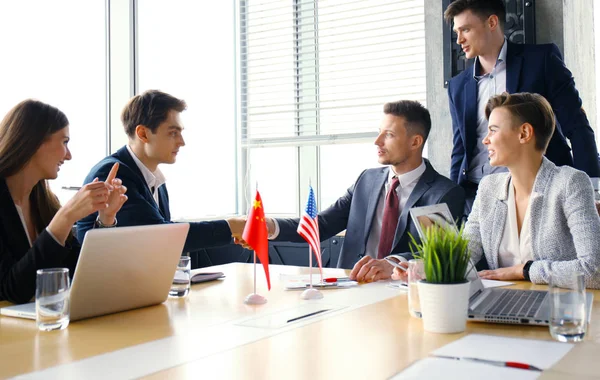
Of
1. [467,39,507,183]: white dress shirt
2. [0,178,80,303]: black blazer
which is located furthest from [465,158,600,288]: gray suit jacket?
[0,178,80,303]: black blazer

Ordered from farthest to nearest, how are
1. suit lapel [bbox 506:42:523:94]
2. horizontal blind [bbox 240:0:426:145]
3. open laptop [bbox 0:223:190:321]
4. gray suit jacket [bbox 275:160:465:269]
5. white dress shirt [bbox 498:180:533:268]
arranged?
horizontal blind [bbox 240:0:426:145], suit lapel [bbox 506:42:523:94], gray suit jacket [bbox 275:160:465:269], white dress shirt [bbox 498:180:533:268], open laptop [bbox 0:223:190:321]

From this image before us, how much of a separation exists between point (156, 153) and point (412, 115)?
1.26 meters

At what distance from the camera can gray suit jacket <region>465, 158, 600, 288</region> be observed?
6.54ft

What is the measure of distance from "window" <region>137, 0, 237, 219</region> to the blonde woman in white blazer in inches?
100

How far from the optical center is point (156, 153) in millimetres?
2914

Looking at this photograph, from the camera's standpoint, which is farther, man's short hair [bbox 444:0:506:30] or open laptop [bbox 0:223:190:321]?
man's short hair [bbox 444:0:506:30]

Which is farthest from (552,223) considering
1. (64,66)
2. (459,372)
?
(64,66)

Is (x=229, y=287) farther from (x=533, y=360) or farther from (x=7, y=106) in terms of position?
(x=7, y=106)

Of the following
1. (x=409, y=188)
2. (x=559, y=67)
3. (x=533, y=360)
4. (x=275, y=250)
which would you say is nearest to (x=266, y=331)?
(x=533, y=360)

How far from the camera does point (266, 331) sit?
1445 millimetres

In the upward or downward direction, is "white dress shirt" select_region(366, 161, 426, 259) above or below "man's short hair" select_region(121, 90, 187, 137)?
below

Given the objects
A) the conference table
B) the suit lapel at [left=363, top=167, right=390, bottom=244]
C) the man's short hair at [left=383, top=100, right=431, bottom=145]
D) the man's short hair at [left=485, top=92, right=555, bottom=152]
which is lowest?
the conference table

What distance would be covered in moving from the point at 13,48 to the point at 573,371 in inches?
125

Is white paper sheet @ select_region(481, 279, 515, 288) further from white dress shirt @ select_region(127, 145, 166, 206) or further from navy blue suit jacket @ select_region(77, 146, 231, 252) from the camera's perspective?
white dress shirt @ select_region(127, 145, 166, 206)
